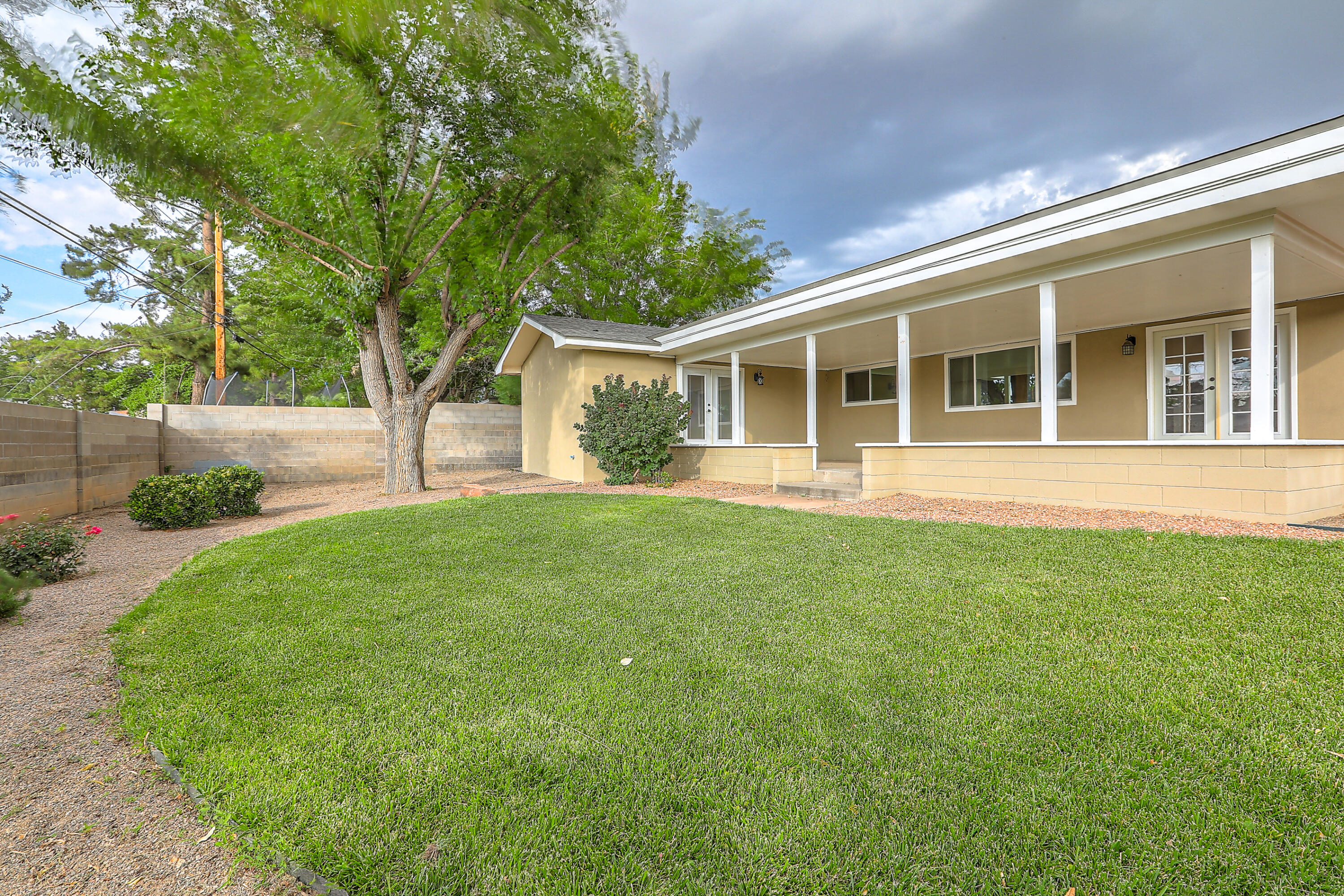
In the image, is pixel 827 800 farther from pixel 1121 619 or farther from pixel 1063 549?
pixel 1063 549

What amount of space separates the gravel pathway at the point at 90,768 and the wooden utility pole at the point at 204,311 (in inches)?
614

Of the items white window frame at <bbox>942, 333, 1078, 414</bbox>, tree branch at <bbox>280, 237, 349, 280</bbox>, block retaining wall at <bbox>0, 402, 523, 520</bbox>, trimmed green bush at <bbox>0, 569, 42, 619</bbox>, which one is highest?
tree branch at <bbox>280, 237, 349, 280</bbox>

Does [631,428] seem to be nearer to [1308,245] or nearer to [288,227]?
[288,227]

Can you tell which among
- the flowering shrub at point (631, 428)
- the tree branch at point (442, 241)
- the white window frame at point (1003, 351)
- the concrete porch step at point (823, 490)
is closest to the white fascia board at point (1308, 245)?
the white window frame at point (1003, 351)

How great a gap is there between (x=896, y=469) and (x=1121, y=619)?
16.3ft

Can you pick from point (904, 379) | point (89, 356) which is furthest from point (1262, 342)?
point (89, 356)

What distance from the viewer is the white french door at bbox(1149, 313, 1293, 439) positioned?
762 cm

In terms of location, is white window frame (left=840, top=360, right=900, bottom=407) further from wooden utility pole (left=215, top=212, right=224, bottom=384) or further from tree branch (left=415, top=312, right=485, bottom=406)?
wooden utility pole (left=215, top=212, right=224, bottom=384)

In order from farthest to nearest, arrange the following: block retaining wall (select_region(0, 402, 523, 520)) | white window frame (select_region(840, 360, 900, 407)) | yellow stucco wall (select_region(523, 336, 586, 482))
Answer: white window frame (select_region(840, 360, 900, 407)) → yellow stucco wall (select_region(523, 336, 586, 482)) → block retaining wall (select_region(0, 402, 523, 520))

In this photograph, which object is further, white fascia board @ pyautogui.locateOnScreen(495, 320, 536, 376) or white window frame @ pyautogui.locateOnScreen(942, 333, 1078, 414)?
white fascia board @ pyautogui.locateOnScreen(495, 320, 536, 376)

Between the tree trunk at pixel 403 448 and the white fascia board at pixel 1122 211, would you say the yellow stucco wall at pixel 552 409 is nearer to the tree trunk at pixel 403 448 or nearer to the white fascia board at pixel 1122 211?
the tree trunk at pixel 403 448

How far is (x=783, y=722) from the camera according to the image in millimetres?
2234

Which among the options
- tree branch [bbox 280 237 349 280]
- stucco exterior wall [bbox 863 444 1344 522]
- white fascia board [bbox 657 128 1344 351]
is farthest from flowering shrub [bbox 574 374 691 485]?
tree branch [bbox 280 237 349 280]

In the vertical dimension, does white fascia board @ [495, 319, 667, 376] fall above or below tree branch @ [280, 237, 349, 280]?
below
